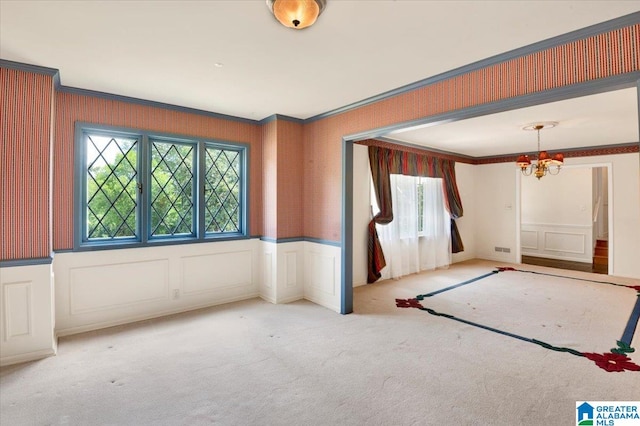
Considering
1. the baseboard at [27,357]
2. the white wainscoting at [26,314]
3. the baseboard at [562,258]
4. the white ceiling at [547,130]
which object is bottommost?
the baseboard at [27,357]

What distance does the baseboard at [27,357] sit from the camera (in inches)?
111

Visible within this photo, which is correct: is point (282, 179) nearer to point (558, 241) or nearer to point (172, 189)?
point (172, 189)

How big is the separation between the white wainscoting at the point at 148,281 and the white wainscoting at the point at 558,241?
24.5 feet

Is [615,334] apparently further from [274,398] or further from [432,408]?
[274,398]

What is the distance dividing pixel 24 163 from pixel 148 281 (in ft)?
5.78

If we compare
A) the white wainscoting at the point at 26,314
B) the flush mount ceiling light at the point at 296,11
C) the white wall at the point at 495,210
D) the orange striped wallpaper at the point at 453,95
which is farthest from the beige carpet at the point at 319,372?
the white wall at the point at 495,210

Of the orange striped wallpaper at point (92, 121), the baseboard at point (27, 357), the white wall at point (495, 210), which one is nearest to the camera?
the baseboard at point (27, 357)

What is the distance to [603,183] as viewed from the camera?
8523 mm

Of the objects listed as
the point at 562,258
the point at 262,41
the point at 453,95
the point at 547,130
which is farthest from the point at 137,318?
the point at 562,258

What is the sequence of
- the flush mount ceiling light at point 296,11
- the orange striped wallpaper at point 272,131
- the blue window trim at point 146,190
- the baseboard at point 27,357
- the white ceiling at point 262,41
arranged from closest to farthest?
the flush mount ceiling light at point 296,11 < the white ceiling at point 262,41 < the orange striped wallpaper at point 272,131 < the baseboard at point 27,357 < the blue window trim at point 146,190

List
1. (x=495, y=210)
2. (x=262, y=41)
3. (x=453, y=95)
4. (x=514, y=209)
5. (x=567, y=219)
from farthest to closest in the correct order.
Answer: (x=567, y=219), (x=495, y=210), (x=514, y=209), (x=453, y=95), (x=262, y=41)

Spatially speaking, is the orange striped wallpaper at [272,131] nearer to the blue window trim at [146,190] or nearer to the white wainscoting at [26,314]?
the blue window trim at [146,190]

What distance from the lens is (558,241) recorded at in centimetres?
831

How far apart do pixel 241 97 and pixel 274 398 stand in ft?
10.3
